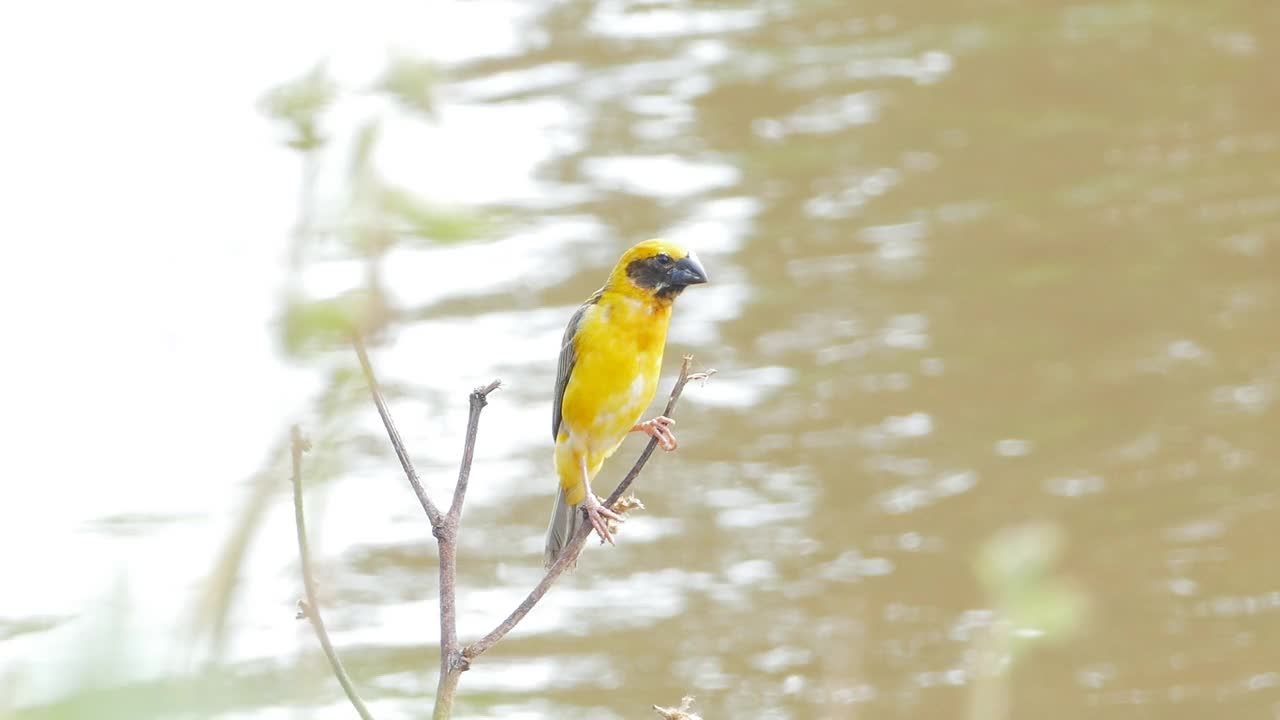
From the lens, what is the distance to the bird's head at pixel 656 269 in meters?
4.12

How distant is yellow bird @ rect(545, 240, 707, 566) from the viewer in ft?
13.5

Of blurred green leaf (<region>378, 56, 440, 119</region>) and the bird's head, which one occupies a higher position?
blurred green leaf (<region>378, 56, 440, 119</region>)

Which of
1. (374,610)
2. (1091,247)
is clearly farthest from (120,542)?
(1091,247)

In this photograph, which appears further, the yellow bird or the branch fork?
the yellow bird

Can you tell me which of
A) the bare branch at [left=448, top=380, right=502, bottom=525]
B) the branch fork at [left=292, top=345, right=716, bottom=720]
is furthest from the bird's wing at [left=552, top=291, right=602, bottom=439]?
the bare branch at [left=448, top=380, right=502, bottom=525]

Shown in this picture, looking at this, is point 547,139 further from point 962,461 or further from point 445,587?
point 445,587

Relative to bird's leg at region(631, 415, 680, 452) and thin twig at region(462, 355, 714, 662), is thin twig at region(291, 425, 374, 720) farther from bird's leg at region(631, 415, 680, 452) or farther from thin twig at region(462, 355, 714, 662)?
bird's leg at region(631, 415, 680, 452)

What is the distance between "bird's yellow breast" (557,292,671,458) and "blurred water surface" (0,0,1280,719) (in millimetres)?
1816

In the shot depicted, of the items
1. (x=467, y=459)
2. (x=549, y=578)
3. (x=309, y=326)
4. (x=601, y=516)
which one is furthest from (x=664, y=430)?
(x=309, y=326)

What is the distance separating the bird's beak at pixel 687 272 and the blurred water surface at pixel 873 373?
2.09 m

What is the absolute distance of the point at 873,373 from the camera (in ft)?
29.8

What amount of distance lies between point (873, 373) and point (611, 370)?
513 cm

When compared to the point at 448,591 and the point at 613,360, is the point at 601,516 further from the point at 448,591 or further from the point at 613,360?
the point at 448,591

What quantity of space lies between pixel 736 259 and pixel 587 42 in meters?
3.23
